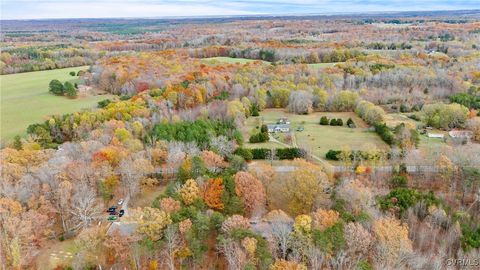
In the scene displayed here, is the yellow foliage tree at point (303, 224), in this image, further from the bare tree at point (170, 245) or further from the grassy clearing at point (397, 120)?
the grassy clearing at point (397, 120)

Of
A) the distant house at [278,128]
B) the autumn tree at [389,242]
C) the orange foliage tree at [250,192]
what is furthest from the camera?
the distant house at [278,128]

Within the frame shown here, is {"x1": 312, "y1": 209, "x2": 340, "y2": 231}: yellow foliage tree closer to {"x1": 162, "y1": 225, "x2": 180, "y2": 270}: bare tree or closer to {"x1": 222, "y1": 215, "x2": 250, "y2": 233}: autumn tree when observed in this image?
{"x1": 222, "y1": 215, "x2": 250, "y2": 233}: autumn tree

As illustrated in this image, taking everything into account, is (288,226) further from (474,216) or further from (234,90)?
(234,90)

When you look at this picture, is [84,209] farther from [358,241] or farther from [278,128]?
[278,128]

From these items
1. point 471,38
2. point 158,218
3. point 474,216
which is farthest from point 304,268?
point 471,38

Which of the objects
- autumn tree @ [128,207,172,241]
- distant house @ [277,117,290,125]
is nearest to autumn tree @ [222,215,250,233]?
autumn tree @ [128,207,172,241]

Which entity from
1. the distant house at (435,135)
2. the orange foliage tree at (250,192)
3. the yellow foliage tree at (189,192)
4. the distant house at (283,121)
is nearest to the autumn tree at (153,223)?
the yellow foliage tree at (189,192)
